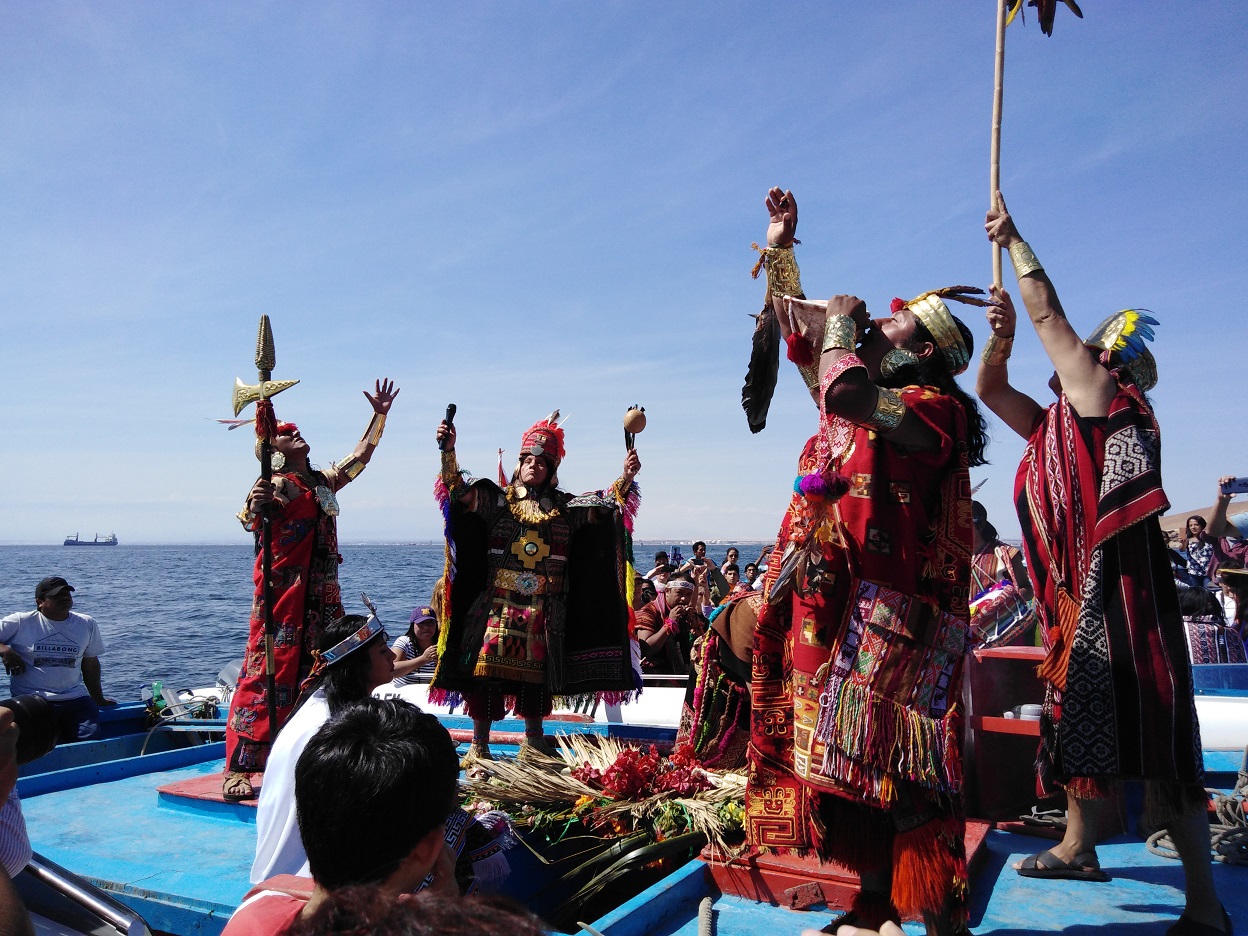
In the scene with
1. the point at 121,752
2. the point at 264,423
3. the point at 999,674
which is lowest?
the point at 121,752

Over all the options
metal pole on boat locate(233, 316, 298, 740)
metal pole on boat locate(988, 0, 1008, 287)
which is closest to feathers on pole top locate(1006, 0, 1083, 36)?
metal pole on boat locate(988, 0, 1008, 287)

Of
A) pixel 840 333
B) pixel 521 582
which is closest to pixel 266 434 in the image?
pixel 521 582

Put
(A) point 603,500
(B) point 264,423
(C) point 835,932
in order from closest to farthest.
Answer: (C) point 835,932, (B) point 264,423, (A) point 603,500

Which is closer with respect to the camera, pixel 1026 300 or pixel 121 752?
pixel 1026 300

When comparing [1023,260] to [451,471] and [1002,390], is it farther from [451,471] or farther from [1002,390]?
[451,471]

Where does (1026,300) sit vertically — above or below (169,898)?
above

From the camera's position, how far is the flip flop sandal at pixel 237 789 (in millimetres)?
5074

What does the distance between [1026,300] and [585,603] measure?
149 inches

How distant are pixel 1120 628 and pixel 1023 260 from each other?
1.30 m

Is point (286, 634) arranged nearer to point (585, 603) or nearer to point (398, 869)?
point (585, 603)

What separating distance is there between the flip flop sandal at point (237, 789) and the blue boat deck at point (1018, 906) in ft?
8.57

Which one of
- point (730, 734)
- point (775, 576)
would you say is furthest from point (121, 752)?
point (775, 576)

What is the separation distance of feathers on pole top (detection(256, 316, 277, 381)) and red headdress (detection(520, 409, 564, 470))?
1.62 m

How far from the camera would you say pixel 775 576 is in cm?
329
